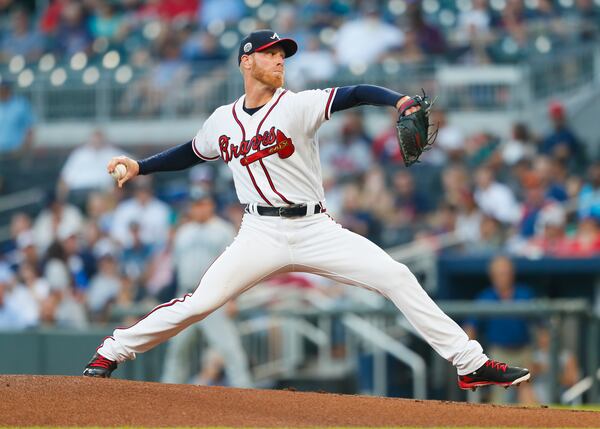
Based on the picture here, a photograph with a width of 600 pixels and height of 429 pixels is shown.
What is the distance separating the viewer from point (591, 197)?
12328 mm

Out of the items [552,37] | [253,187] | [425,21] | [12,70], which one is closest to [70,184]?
[12,70]

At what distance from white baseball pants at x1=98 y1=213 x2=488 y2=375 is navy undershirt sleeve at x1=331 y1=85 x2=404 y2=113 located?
65cm

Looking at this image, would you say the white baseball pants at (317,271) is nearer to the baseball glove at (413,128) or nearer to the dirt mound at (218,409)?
the dirt mound at (218,409)

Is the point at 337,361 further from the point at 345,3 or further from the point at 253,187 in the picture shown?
the point at 345,3

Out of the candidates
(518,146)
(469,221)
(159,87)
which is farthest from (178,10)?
(469,221)

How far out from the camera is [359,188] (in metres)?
13.6

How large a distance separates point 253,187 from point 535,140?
787cm

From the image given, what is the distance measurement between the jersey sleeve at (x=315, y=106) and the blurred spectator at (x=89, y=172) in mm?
9469

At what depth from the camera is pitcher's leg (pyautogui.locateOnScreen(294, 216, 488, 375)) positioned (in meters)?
6.52

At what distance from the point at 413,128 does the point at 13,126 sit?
11.8 m

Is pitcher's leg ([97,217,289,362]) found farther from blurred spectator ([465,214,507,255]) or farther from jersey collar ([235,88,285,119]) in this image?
blurred spectator ([465,214,507,255])

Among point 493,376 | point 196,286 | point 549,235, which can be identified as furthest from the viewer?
point 549,235

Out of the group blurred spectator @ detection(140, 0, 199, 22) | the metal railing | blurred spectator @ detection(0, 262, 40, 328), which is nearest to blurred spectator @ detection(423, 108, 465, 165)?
the metal railing

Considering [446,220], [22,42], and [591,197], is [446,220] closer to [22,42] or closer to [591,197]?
[591,197]
